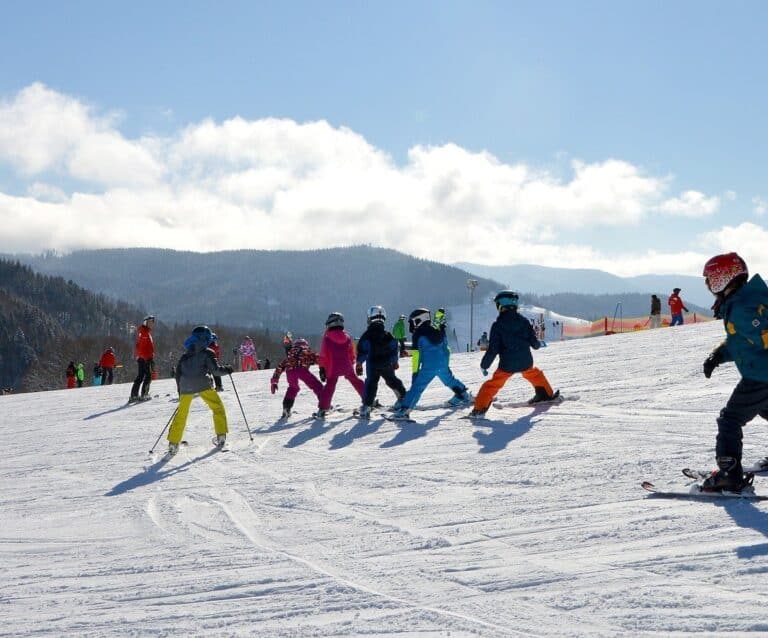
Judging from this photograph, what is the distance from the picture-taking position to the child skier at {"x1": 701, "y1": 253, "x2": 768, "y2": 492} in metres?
Result: 4.31

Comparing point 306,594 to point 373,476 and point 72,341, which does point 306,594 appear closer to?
point 373,476

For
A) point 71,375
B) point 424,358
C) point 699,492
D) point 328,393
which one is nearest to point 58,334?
point 71,375

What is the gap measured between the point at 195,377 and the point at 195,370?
0.28 ft

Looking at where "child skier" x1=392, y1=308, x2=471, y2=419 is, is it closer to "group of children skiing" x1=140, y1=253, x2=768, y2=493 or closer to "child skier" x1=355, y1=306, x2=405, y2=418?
"group of children skiing" x1=140, y1=253, x2=768, y2=493

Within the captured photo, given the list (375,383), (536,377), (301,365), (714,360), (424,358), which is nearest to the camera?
(714,360)

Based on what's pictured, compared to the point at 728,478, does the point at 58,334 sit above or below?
above

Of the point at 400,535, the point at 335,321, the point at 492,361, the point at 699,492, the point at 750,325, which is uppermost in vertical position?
the point at 335,321

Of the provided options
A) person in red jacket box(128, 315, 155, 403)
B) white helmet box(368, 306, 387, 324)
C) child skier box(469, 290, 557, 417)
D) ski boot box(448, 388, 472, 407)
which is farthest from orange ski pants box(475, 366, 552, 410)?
person in red jacket box(128, 315, 155, 403)

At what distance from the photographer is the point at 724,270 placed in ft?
14.6

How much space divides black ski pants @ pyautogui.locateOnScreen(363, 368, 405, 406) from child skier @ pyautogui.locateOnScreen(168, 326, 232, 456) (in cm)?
201

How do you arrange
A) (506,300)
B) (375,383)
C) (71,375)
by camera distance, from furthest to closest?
1. (71,375)
2. (375,383)
3. (506,300)

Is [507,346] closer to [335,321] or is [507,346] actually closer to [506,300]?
[506,300]

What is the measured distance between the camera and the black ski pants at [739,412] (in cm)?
437

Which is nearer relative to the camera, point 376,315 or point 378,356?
point 378,356
